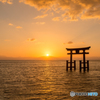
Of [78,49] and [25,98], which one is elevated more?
[78,49]

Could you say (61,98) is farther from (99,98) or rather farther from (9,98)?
(9,98)

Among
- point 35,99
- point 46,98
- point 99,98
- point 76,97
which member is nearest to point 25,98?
point 35,99

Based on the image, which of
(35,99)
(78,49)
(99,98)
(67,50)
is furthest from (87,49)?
(35,99)

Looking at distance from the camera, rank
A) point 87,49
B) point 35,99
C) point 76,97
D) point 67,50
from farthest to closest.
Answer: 1. point 67,50
2. point 87,49
3. point 76,97
4. point 35,99

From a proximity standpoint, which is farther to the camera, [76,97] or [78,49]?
[78,49]

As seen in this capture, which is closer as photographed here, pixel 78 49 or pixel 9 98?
pixel 9 98

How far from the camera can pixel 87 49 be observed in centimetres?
2233

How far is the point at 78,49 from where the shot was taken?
2305 cm

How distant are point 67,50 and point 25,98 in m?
18.2

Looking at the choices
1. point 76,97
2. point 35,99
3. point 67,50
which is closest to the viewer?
point 35,99

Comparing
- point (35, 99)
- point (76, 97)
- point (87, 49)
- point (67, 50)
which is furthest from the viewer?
point (67, 50)

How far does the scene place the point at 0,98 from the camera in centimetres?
735

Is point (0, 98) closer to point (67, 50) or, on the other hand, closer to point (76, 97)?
point (76, 97)

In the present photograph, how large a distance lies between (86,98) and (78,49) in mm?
16345
